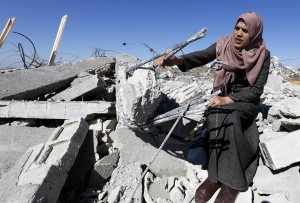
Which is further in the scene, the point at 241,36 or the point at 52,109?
the point at 52,109

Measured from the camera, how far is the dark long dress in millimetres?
2803

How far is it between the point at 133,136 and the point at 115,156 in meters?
0.44

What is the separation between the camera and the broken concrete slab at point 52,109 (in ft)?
16.6

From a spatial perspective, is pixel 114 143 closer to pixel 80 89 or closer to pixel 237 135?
pixel 80 89

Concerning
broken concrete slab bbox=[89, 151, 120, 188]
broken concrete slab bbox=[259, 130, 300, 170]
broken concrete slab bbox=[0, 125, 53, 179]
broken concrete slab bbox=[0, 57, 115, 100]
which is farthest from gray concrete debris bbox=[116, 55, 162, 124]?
broken concrete slab bbox=[0, 57, 115, 100]

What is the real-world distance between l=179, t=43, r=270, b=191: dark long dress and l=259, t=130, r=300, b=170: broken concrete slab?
3.24 feet

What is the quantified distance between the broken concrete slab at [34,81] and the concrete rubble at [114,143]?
17mm

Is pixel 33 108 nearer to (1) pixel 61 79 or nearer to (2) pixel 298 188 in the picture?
(1) pixel 61 79

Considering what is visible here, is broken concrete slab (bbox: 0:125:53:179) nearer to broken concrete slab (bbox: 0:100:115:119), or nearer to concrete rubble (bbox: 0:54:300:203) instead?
concrete rubble (bbox: 0:54:300:203)

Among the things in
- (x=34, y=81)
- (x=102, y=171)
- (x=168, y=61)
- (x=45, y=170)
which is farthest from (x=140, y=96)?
(x=34, y=81)

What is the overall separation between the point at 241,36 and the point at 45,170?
2.38m

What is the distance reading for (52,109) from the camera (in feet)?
16.9

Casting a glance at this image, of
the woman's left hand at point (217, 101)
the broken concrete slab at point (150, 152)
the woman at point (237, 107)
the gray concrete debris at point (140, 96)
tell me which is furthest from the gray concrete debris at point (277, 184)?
the woman's left hand at point (217, 101)

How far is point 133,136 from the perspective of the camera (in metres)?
4.42
